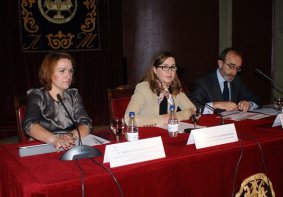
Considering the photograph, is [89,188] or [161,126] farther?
[161,126]

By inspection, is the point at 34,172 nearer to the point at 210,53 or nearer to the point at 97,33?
the point at 97,33

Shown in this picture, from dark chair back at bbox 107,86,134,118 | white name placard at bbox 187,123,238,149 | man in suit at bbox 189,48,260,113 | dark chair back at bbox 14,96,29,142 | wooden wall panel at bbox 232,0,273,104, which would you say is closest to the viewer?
white name placard at bbox 187,123,238,149

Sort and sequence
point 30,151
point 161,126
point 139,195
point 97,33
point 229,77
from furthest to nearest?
1. point 97,33
2. point 229,77
3. point 161,126
4. point 30,151
5. point 139,195

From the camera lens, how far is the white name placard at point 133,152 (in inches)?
64.1

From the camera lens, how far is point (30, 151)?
1.95 m

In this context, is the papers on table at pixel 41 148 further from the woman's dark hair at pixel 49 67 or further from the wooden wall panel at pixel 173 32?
the wooden wall panel at pixel 173 32

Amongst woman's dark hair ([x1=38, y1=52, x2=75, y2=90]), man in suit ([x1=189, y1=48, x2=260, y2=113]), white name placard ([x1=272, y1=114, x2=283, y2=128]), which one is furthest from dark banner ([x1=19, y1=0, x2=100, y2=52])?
white name placard ([x1=272, y1=114, x2=283, y2=128])

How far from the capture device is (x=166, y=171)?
5.73 feet

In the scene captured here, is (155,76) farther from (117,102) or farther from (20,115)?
(20,115)

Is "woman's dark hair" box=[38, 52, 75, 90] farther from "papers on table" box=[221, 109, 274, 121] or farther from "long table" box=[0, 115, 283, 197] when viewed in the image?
"papers on table" box=[221, 109, 274, 121]

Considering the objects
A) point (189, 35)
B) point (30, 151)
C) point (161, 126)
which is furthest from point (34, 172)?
point (189, 35)

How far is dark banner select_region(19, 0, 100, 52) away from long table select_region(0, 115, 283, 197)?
3.42 meters

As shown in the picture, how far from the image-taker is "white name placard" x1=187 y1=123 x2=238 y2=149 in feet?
6.31

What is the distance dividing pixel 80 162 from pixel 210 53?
4660 millimetres
